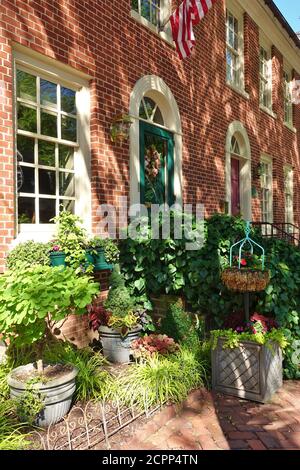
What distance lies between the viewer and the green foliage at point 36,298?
2.76 metres

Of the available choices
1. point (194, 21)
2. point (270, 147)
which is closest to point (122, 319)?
point (194, 21)

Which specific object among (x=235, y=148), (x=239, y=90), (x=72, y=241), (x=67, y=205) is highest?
(x=239, y=90)

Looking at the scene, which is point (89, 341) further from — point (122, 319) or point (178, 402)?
point (178, 402)

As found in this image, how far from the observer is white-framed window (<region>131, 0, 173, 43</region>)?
593 centimetres

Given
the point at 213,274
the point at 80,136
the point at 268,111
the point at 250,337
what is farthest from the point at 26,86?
the point at 268,111

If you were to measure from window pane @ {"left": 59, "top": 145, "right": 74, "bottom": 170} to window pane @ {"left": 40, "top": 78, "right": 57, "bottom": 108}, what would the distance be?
511mm

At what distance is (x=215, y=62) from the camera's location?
7.95 m

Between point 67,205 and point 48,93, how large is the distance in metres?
1.34

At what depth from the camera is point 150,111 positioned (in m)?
6.30

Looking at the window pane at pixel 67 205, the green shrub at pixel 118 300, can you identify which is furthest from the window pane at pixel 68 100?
the green shrub at pixel 118 300

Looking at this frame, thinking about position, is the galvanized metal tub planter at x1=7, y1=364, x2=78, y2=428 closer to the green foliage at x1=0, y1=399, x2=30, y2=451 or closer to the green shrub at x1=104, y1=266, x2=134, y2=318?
the green foliage at x1=0, y1=399, x2=30, y2=451

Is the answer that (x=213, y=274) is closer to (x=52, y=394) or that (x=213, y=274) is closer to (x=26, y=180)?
(x=52, y=394)

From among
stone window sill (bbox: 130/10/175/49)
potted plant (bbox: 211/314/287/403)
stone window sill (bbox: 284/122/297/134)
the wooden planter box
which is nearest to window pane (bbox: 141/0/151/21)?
stone window sill (bbox: 130/10/175/49)

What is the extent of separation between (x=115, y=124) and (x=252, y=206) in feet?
18.4
